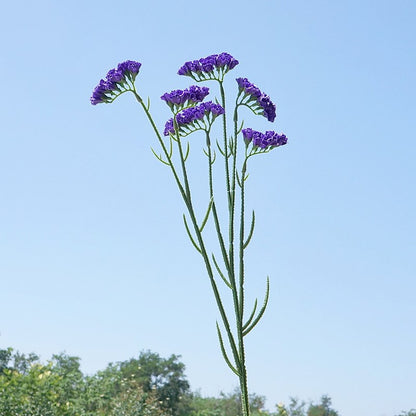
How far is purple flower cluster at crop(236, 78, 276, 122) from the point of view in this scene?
3.55 metres

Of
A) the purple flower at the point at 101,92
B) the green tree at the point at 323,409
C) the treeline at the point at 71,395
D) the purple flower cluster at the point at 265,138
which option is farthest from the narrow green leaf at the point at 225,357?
the green tree at the point at 323,409

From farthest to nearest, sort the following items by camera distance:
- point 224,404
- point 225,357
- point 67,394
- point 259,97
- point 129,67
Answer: point 224,404
point 67,394
point 259,97
point 129,67
point 225,357

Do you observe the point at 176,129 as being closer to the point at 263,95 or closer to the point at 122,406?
the point at 263,95

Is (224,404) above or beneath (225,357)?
above

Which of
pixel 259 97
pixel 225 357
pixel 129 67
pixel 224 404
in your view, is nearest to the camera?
pixel 225 357

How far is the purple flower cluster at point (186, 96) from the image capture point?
3.49 m

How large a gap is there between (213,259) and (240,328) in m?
0.36

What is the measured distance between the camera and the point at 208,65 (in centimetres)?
354

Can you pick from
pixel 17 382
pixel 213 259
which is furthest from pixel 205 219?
pixel 17 382

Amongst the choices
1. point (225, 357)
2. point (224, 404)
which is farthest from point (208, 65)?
point (224, 404)

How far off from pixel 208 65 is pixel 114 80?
1.54 feet

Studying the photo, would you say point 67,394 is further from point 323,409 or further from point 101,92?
point 323,409

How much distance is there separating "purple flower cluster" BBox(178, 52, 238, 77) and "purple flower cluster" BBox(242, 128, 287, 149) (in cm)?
34

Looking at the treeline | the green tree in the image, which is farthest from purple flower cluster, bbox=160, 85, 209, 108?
the green tree
